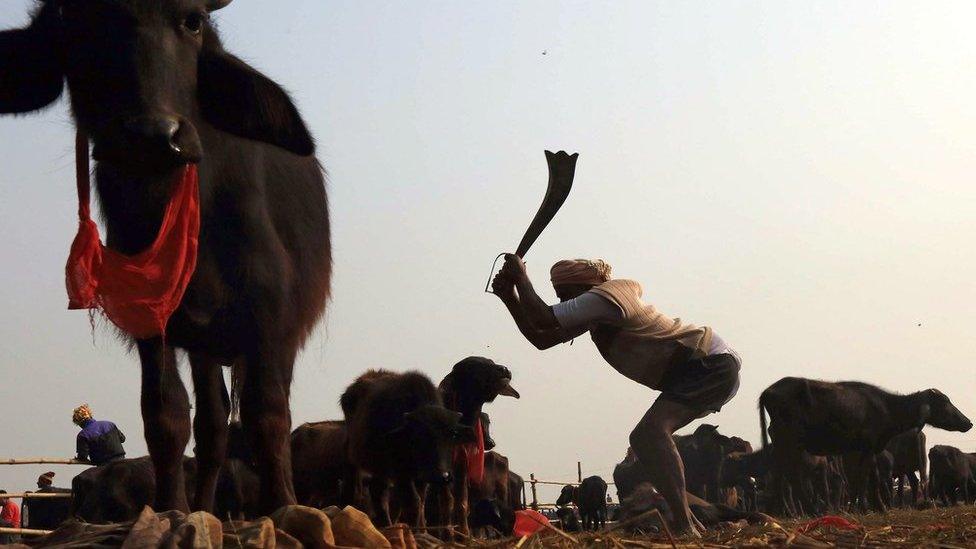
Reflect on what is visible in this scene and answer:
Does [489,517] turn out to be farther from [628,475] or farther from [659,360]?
[628,475]

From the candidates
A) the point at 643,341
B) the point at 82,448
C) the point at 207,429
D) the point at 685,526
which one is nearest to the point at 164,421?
the point at 207,429

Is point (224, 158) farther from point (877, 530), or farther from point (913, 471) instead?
point (913, 471)

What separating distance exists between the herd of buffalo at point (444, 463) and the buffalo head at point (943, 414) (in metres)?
1.33

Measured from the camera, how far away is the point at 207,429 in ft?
20.0

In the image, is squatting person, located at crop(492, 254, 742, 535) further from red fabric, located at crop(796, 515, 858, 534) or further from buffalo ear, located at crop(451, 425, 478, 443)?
buffalo ear, located at crop(451, 425, 478, 443)

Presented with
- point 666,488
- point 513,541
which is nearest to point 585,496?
point 666,488

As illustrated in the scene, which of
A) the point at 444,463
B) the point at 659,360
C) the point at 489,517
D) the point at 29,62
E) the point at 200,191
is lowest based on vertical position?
the point at 489,517

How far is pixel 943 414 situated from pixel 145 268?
798 inches

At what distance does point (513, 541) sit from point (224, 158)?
2.82m

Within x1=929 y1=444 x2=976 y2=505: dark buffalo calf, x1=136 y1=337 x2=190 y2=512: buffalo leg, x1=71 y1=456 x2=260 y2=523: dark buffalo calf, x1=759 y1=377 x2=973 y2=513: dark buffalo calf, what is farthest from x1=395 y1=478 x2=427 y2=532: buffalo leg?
x1=929 y1=444 x2=976 y2=505: dark buffalo calf

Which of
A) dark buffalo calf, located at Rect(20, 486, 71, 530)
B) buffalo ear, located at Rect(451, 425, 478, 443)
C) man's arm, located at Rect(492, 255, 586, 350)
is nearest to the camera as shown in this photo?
man's arm, located at Rect(492, 255, 586, 350)

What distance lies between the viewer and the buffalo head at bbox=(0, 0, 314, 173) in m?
4.78

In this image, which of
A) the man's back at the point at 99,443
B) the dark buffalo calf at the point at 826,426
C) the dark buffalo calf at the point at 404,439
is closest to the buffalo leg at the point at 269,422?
the dark buffalo calf at the point at 404,439

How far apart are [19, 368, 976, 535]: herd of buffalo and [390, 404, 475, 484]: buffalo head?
1 cm
